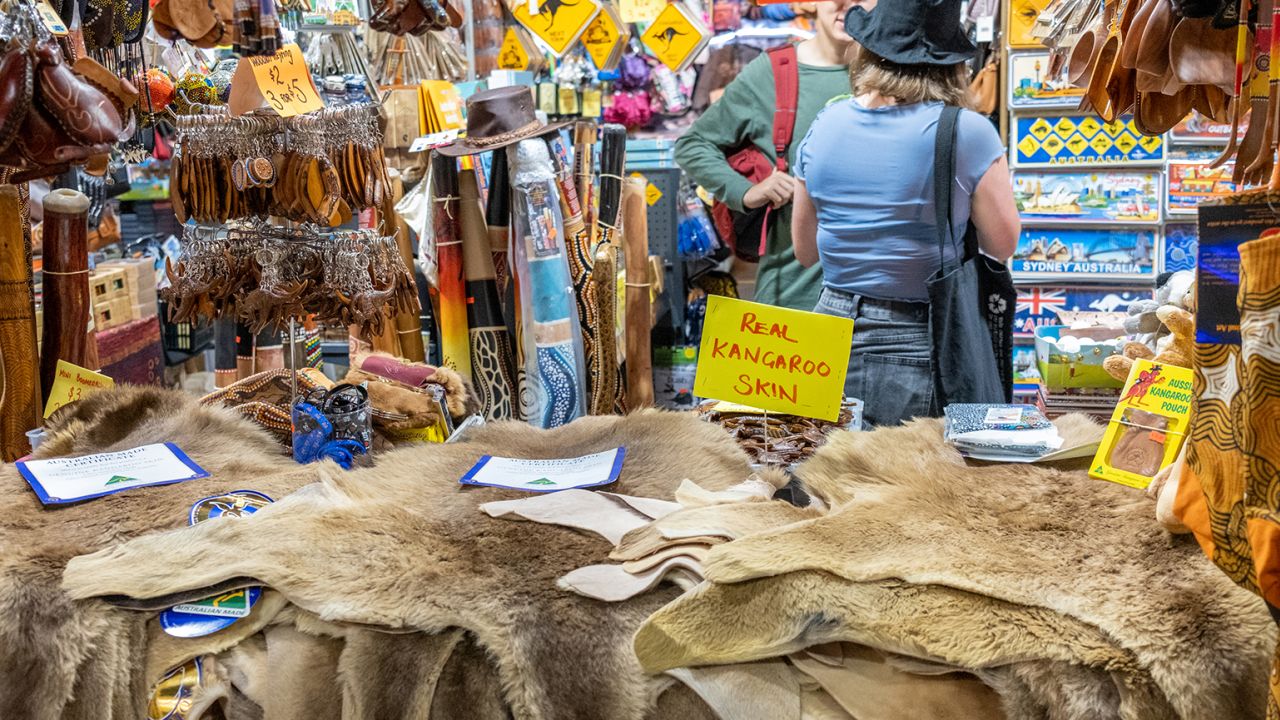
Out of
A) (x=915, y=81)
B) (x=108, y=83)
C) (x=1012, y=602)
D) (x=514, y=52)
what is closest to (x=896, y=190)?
(x=915, y=81)

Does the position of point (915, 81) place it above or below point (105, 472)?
above

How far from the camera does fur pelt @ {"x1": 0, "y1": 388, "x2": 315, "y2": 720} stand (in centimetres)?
114

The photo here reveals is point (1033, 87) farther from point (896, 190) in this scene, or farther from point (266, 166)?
point (266, 166)

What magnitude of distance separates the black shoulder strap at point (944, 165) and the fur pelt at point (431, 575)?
1138mm

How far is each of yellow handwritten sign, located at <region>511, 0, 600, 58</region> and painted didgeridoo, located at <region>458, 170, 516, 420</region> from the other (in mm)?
1327

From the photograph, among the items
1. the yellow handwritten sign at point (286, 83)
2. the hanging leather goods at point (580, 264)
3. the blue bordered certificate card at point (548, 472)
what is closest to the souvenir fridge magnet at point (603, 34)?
the hanging leather goods at point (580, 264)

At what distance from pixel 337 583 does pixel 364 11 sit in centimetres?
366

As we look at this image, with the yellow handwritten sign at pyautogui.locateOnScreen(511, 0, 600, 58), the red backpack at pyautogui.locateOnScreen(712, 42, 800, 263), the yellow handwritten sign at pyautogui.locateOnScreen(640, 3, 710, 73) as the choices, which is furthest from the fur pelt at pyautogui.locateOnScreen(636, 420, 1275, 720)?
the yellow handwritten sign at pyautogui.locateOnScreen(640, 3, 710, 73)

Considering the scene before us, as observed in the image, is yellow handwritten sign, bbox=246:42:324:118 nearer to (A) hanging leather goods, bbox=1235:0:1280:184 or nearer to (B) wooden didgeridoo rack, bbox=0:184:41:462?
(B) wooden didgeridoo rack, bbox=0:184:41:462

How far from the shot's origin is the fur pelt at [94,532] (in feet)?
3.73

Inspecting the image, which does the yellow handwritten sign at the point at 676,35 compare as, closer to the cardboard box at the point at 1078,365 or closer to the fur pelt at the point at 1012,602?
the cardboard box at the point at 1078,365

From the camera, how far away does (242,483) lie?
146 centimetres

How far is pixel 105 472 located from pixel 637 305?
1229 millimetres

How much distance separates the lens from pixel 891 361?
7.63 ft
